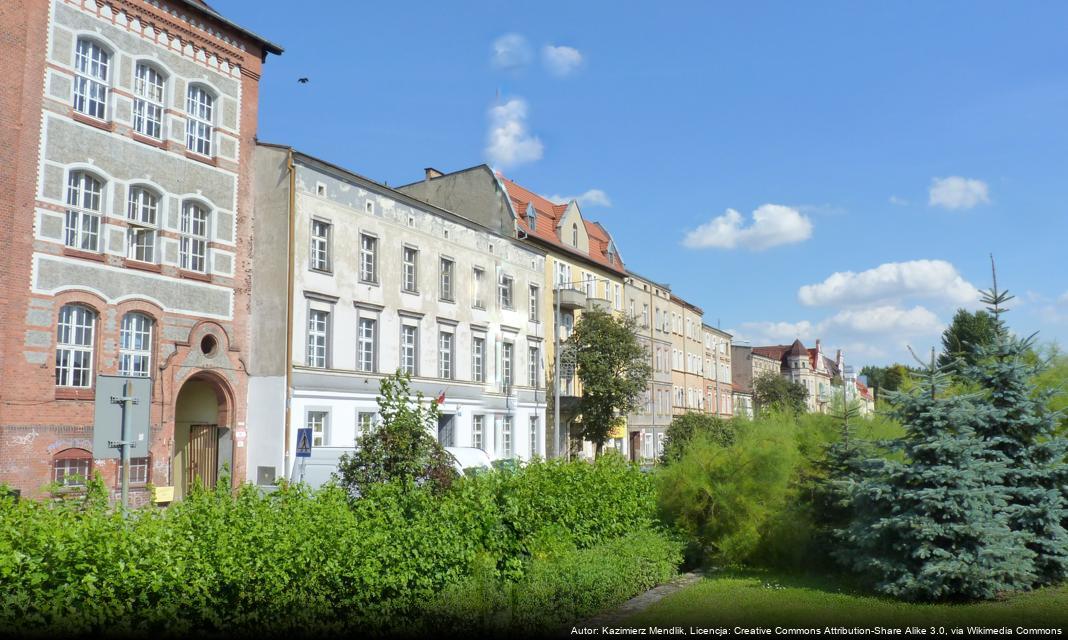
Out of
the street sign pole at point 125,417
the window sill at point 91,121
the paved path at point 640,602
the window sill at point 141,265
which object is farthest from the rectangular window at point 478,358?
the street sign pole at point 125,417

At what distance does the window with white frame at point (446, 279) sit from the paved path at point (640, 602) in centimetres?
2150

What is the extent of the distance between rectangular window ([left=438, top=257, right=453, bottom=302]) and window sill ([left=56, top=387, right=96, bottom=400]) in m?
14.9

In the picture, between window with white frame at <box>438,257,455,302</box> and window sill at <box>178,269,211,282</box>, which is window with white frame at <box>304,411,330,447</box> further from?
window with white frame at <box>438,257,455,302</box>

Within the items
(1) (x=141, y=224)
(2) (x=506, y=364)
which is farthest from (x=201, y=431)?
(2) (x=506, y=364)

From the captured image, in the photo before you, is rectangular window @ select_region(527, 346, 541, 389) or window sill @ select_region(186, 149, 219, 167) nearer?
window sill @ select_region(186, 149, 219, 167)

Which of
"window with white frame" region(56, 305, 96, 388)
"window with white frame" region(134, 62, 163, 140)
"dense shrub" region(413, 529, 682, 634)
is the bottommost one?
"dense shrub" region(413, 529, 682, 634)

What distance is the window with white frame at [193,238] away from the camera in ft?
82.8

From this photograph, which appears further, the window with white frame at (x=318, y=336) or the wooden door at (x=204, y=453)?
the window with white frame at (x=318, y=336)

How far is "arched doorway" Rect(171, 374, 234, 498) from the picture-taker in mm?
26156

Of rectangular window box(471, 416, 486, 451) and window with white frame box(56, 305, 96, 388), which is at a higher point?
window with white frame box(56, 305, 96, 388)

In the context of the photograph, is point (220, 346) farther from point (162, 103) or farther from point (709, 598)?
point (709, 598)

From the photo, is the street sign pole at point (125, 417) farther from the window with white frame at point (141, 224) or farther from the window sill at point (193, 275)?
the window sill at point (193, 275)

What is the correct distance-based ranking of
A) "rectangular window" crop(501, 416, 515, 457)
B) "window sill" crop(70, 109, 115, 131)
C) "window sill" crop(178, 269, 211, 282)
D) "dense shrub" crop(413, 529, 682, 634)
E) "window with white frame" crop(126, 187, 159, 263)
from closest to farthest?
1. "dense shrub" crop(413, 529, 682, 634)
2. "window sill" crop(70, 109, 115, 131)
3. "window with white frame" crop(126, 187, 159, 263)
4. "window sill" crop(178, 269, 211, 282)
5. "rectangular window" crop(501, 416, 515, 457)

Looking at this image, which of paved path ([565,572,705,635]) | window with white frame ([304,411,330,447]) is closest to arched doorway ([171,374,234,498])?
window with white frame ([304,411,330,447])
